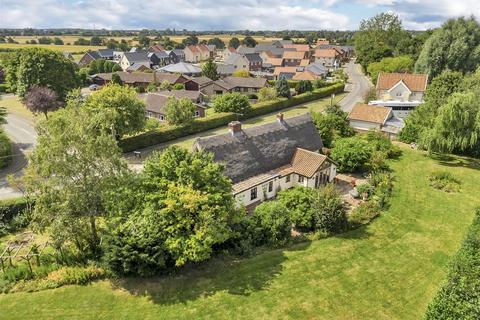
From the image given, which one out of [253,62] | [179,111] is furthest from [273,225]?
[253,62]

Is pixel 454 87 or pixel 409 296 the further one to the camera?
pixel 454 87

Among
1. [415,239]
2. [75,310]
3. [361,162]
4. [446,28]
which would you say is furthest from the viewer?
[446,28]

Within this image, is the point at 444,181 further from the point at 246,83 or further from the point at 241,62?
the point at 241,62

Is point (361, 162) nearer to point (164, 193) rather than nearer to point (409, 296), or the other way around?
point (409, 296)

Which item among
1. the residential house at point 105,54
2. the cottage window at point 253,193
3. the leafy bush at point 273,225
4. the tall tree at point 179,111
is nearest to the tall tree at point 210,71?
the tall tree at point 179,111

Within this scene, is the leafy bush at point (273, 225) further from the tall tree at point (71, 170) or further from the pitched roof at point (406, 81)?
the pitched roof at point (406, 81)

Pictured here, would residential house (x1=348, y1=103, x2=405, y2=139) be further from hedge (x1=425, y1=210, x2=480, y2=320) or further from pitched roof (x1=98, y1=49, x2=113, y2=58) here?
pitched roof (x1=98, y1=49, x2=113, y2=58)

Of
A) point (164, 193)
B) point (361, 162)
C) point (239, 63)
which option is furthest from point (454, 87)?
point (239, 63)

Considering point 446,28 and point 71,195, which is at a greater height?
point 446,28
